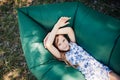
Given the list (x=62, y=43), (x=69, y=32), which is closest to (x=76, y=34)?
(x=69, y=32)

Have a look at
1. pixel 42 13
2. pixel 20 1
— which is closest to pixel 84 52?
pixel 42 13

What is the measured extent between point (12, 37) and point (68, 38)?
5.21 feet

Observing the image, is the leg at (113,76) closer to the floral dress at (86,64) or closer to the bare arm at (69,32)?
the floral dress at (86,64)

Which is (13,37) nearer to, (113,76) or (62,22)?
(62,22)

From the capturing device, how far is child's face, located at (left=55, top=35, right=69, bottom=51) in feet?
12.6

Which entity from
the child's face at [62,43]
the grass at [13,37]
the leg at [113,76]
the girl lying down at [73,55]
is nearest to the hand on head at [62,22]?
the girl lying down at [73,55]

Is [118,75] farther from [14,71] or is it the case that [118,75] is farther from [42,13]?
[14,71]

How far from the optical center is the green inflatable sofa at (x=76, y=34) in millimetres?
3725

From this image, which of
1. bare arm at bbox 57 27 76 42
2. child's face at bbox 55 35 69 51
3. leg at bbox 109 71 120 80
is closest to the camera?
leg at bbox 109 71 120 80

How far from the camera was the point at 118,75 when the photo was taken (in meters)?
3.70

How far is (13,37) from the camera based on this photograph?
5.37 m

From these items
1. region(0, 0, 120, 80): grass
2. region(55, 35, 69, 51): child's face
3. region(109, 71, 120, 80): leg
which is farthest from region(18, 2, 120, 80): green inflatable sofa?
region(0, 0, 120, 80): grass

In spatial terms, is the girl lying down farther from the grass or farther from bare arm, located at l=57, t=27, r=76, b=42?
the grass

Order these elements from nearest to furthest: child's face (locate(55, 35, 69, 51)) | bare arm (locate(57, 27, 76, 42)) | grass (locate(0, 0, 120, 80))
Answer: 1. child's face (locate(55, 35, 69, 51))
2. bare arm (locate(57, 27, 76, 42))
3. grass (locate(0, 0, 120, 80))
